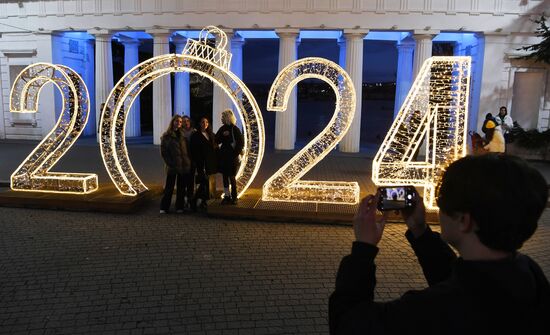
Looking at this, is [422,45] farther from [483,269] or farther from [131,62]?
[483,269]

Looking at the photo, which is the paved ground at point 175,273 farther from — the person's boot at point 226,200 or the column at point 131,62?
the column at point 131,62

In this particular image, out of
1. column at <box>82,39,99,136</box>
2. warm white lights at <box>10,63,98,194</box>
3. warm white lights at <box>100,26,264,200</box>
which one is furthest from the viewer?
column at <box>82,39,99,136</box>

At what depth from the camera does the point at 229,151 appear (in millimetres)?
8906

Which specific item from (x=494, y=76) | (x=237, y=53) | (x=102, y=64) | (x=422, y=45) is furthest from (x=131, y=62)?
(x=494, y=76)

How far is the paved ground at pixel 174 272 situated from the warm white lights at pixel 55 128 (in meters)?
1.05

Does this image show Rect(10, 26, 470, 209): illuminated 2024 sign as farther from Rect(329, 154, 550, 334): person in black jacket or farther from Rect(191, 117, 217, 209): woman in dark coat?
Rect(329, 154, 550, 334): person in black jacket

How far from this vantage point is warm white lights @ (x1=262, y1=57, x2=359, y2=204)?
912cm

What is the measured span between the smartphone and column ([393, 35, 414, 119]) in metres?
19.7

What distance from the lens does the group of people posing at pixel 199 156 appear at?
879cm

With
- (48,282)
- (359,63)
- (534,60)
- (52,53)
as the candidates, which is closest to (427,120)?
(48,282)

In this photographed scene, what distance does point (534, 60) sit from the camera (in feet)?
61.2

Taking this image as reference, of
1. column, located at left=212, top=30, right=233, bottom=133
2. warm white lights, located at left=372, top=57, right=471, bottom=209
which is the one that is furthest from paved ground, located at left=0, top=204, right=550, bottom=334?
column, located at left=212, top=30, right=233, bottom=133

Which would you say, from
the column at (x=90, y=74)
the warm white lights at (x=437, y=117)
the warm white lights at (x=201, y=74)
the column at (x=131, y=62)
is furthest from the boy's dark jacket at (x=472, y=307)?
the column at (x=90, y=74)

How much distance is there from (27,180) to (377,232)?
10.3 m
